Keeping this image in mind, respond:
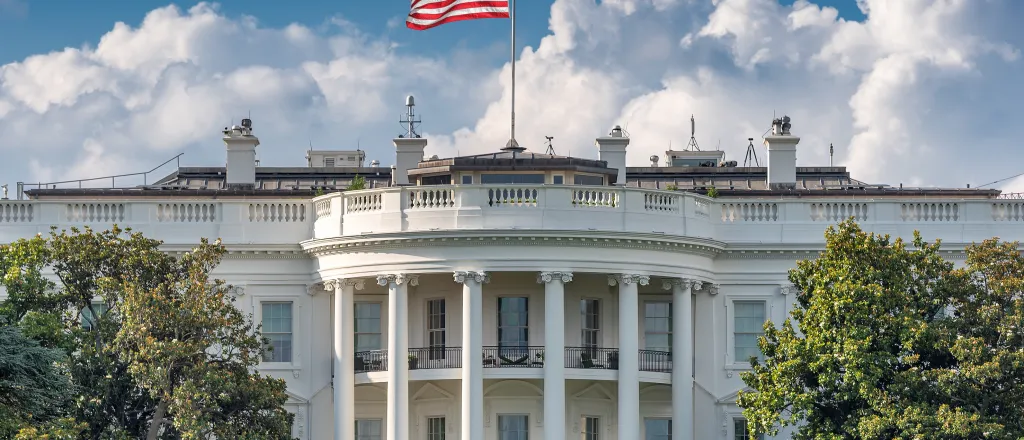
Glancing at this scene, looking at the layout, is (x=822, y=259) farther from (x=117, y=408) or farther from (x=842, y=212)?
(x=117, y=408)

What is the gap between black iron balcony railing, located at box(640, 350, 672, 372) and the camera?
2308 inches

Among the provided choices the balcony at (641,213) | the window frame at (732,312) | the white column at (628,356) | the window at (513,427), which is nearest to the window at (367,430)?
the window at (513,427)

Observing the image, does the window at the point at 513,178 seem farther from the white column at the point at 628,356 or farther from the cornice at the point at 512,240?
the white column at the point at 628,356

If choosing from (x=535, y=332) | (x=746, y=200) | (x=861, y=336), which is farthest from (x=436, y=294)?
(x=861, y=336)

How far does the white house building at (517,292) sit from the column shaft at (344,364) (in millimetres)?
53

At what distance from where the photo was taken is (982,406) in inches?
1921

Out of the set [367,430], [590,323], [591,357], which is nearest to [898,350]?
[591,357]

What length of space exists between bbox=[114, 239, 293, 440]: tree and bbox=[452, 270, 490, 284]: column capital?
664 centimetres

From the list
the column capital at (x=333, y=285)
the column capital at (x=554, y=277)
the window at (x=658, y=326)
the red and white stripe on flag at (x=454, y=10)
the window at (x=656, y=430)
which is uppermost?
the red and white stripe on flag at (x=454, y=10)

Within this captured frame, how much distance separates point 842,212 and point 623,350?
28.3ft

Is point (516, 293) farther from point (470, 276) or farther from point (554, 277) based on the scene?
point (470, 276)

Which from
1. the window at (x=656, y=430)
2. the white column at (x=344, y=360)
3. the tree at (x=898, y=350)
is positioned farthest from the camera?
the window at (x=656, y=430)

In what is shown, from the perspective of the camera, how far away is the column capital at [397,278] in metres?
55.6

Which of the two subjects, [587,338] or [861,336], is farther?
[587,338]
